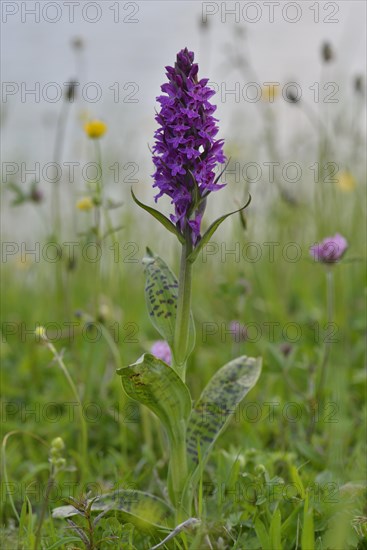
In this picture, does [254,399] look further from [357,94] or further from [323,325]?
[357,94]

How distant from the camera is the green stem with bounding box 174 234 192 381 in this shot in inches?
52.1

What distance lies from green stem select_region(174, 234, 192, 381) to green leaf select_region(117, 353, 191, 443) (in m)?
0.07

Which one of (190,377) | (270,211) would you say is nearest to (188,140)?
(190,377)

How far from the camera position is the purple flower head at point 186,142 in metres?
1.25

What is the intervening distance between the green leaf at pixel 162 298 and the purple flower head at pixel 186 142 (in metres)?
0.18

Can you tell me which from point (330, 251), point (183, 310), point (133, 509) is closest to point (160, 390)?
point (183, 310)

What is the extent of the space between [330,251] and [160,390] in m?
0.82

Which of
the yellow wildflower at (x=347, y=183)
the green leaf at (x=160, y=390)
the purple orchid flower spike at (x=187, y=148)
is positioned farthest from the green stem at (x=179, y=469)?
the yellow wildflower at (x=347, y=183)

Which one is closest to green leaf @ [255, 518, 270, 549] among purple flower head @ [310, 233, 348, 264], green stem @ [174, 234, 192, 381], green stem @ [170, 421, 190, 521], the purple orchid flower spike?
green stem @ [170, 421, 190, 521]

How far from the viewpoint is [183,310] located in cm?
134

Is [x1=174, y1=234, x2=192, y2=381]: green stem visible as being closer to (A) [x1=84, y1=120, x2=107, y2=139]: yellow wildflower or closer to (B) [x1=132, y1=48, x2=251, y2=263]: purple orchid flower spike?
(B) [x1=132, y1=48, x2=251, y2=263]: purple orchid flower spike

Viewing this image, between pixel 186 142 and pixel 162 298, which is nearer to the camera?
pixel 186 142


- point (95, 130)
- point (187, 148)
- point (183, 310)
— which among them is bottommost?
point (183, 310)

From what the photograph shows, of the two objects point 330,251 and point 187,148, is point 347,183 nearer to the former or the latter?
point 330,251
